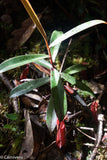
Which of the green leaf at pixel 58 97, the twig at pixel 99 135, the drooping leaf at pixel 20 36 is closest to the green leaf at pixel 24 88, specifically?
the green leaf at pixel 58 97

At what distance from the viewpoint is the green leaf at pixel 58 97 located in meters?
0.88

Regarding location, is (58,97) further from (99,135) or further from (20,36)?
(20,36)

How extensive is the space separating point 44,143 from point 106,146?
1.54 ft

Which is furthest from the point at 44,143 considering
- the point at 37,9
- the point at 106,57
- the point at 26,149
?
the point at 37,9

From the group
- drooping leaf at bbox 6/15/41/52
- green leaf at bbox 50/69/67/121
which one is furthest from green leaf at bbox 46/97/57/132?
drooping leaf at bbox 6/15/41/52

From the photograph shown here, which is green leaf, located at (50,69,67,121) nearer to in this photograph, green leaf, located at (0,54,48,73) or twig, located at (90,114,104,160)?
green leaf, located at (0,54,48,73)

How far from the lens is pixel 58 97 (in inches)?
36.0

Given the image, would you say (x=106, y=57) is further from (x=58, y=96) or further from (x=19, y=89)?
(x=19, y=89)

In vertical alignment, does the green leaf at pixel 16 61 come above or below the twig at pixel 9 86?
above

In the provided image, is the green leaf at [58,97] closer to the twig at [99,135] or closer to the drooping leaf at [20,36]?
the twig at [99,135]

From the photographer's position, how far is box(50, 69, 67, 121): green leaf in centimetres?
88

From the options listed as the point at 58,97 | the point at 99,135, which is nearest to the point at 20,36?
the point at 58,97

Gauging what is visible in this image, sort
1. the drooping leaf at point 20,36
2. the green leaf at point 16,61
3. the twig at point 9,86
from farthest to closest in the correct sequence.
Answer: the drooping leaf at point 20,36 < the twig at point 9,86 < the green leaf at point 16,61

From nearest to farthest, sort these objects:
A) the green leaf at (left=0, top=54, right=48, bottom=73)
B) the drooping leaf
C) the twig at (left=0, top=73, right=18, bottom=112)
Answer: the green leaf at (left=0, top=54, right=48, bottom=73) → the twig at (left=0, top=73, right=18, bottom=112) → the drooping leaf
